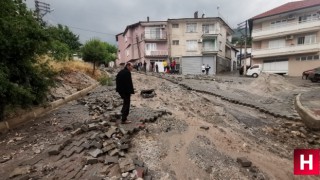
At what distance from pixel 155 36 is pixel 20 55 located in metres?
32.4

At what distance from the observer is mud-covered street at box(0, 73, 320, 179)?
441 centimetres

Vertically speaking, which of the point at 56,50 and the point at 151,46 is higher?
the point at 151,46

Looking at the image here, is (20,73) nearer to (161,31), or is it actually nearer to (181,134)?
(181,134)

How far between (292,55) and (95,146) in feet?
103

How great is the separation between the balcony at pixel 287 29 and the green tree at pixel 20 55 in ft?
100

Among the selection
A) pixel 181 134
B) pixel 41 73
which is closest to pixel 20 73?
pixel 41 73

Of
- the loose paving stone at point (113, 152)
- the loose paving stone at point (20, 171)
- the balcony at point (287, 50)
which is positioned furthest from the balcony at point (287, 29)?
→ the loose paving stone at point (20, 171)

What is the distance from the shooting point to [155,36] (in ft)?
125

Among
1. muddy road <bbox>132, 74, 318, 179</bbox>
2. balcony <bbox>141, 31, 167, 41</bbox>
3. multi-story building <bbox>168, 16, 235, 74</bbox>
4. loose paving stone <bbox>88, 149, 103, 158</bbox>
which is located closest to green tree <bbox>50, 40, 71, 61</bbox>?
muddy road <bbox>132, 74, 318, 179</bbox>

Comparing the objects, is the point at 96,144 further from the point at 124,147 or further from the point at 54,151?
the point at 54,151

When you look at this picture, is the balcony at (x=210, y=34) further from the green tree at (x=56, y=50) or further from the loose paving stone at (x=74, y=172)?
the loose paving stone at (x=74, y=172)

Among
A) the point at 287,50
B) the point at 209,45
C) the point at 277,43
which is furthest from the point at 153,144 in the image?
the point at 209,45

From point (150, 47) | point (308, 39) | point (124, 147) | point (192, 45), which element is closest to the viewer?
point (124, 147)

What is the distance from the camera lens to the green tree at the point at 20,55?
244 inches
